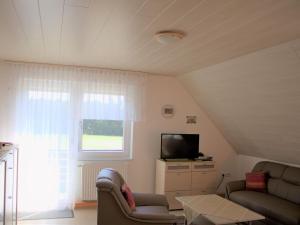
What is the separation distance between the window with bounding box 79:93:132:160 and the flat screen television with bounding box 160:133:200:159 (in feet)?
2.16

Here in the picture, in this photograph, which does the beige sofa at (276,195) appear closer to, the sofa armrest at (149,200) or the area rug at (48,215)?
the sofa armrest at (149,200)

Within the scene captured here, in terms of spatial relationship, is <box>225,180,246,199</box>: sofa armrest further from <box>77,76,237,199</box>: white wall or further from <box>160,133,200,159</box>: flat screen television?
<box>77,76,237,199</box>: white wall

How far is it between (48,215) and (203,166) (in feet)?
8.34

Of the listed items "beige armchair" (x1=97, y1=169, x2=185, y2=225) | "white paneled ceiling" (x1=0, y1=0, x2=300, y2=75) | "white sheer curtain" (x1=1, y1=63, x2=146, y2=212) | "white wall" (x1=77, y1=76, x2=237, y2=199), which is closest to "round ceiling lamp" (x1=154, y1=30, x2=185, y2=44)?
"white paneled ceiling" (x1=0, y1=0, x2=300, y2=75)

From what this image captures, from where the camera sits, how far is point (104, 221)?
3217mm

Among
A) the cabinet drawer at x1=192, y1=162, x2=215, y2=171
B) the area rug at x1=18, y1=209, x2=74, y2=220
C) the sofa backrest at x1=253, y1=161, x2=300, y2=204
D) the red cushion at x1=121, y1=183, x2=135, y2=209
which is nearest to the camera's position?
the red cushion at x1=121, y1=183, x2=135, y2=209

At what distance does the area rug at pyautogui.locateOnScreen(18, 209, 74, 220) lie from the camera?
14.7ft

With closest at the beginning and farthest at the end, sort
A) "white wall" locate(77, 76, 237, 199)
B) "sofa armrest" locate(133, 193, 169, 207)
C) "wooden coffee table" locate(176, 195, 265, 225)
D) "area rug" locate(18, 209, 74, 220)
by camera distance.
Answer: "wooden coffee table" locate(176, 195, 265, 225)
"sofa armrest" locate(133, 193, 169, 207)
"area rug" locate(18, 209, 74, 220)
"white wall" locate(77, 76, 237, 199)

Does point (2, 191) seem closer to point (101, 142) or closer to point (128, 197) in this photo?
point (128, 197)

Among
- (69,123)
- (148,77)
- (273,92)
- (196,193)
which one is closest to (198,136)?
(196,193)

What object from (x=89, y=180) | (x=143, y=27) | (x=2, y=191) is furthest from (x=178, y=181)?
(x=143, y=27)

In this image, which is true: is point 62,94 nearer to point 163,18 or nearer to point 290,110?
point 163,18

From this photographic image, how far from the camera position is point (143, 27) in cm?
266

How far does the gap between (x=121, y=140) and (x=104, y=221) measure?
2257 millimetres
